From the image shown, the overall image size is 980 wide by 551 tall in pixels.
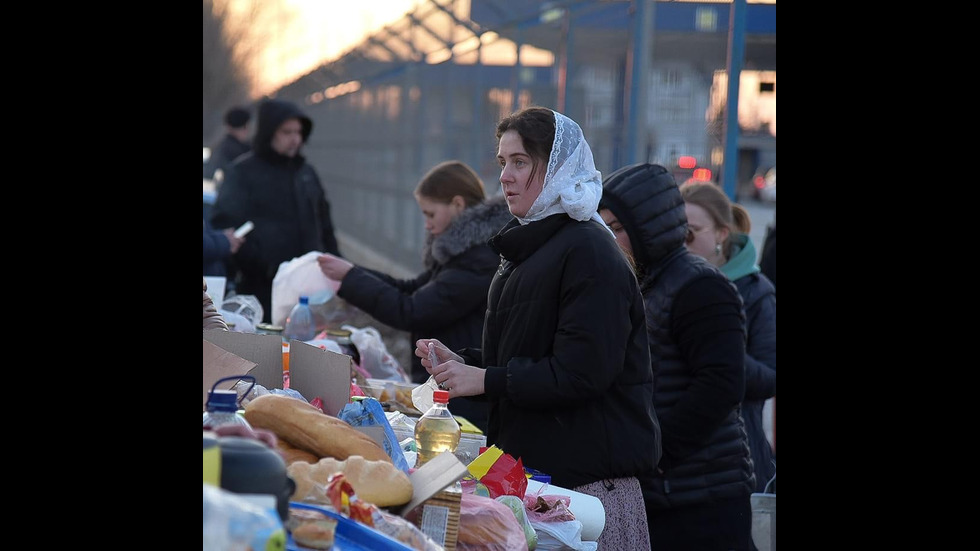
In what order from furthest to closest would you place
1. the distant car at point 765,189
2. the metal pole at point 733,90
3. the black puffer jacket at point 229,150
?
1. the distant car at point 765,189
2. the black puffer jacket at point 229,150
3. the metal pole at point 733,90

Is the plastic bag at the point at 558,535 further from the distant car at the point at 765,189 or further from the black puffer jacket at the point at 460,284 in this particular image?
the distant car at the point at 765,189

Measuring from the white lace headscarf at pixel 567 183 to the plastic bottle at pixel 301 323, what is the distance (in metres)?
2.31

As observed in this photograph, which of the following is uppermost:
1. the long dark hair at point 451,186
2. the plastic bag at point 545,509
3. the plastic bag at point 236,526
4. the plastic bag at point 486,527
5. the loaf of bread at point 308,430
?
the long dark hair at point 451,186

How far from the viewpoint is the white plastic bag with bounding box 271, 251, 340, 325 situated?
5.74 metres

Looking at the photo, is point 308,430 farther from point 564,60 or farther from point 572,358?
point 564,60

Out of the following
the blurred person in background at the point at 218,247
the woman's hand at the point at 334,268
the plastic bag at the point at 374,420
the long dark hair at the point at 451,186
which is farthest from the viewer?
the blurred person in background at the point at 218,247

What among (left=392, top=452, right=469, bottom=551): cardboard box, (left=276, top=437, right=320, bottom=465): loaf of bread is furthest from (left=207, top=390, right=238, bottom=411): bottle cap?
(left=392, top=452, right=469, bottom=551): cardboard box

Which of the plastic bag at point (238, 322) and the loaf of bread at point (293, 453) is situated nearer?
the loaf of bread at point (293, 453)

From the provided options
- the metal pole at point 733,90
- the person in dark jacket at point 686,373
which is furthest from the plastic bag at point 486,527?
the metal pole at point 733,90

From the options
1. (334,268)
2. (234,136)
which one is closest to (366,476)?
(334,268)

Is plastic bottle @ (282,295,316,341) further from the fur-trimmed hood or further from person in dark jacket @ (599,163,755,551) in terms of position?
person in dark jacket @ (599,163,755,551)

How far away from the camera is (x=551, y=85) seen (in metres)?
9.54

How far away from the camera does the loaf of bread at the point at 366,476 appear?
2.21m
